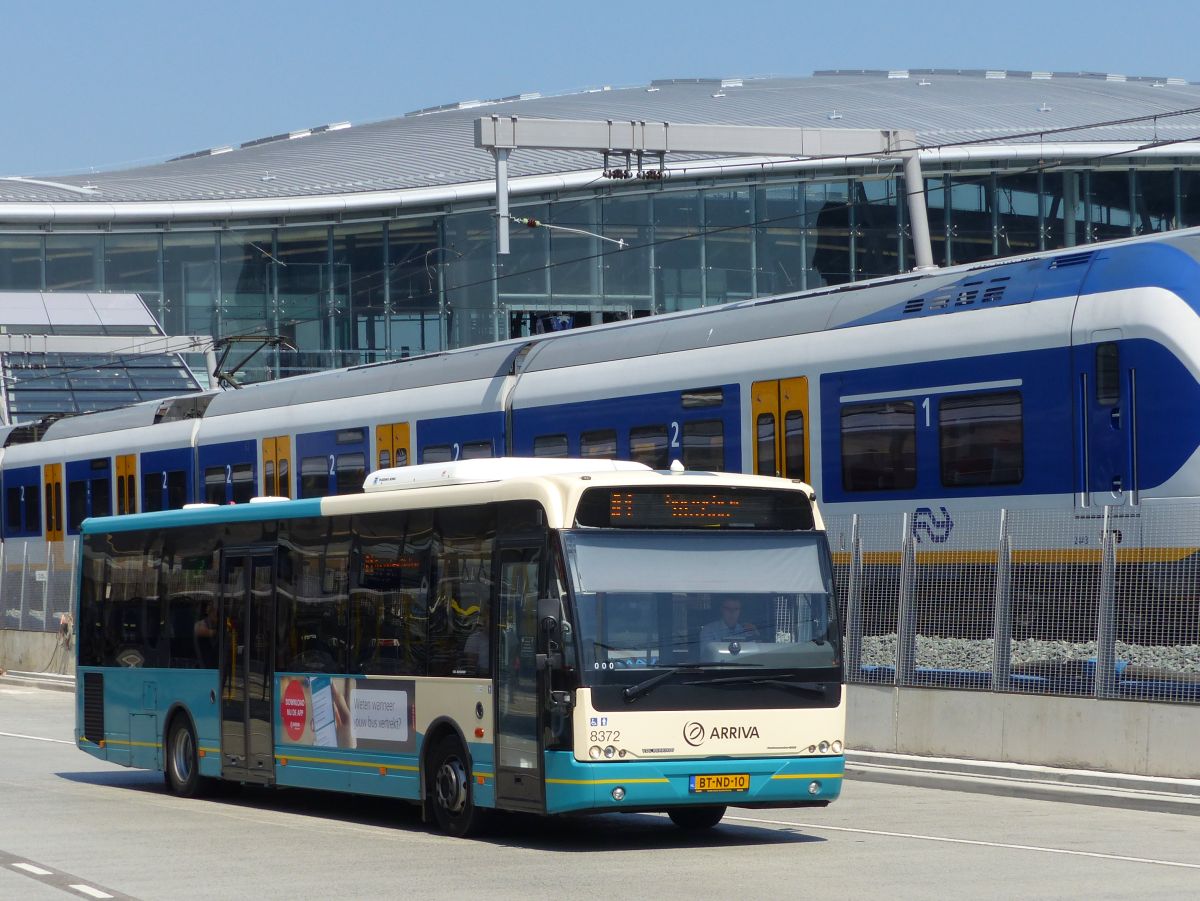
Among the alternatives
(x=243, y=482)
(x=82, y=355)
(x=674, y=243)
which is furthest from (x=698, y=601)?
(x=674, y=243)

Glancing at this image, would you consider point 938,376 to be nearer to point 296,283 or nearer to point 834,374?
point 834,374

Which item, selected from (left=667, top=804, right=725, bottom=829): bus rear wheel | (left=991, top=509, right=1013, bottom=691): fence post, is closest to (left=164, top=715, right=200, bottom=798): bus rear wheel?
(left=667, top=804, right=725, bottom=829): bus rear wheel

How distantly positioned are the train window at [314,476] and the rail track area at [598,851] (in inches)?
505

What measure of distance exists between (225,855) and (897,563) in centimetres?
885

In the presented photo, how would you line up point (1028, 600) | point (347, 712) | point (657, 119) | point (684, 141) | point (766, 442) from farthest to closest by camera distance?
point (657, 119) → point (684, 141) → point (766, 442) → point (1028, 600) → point (347, 712)

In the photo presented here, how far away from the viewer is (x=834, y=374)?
835 inches

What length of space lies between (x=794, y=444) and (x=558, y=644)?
936cm

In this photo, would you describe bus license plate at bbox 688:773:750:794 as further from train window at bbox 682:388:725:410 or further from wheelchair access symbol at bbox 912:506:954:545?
train window at bbox 682:388:725:410

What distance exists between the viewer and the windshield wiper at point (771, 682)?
13.0 m

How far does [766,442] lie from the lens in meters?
22.1

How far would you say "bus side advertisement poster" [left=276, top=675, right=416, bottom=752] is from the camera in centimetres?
1464

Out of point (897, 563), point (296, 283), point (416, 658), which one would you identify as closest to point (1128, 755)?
point (897, 563)

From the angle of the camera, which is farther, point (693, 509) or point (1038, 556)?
point (1038, 556)

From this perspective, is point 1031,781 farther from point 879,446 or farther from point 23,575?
point 23,575
